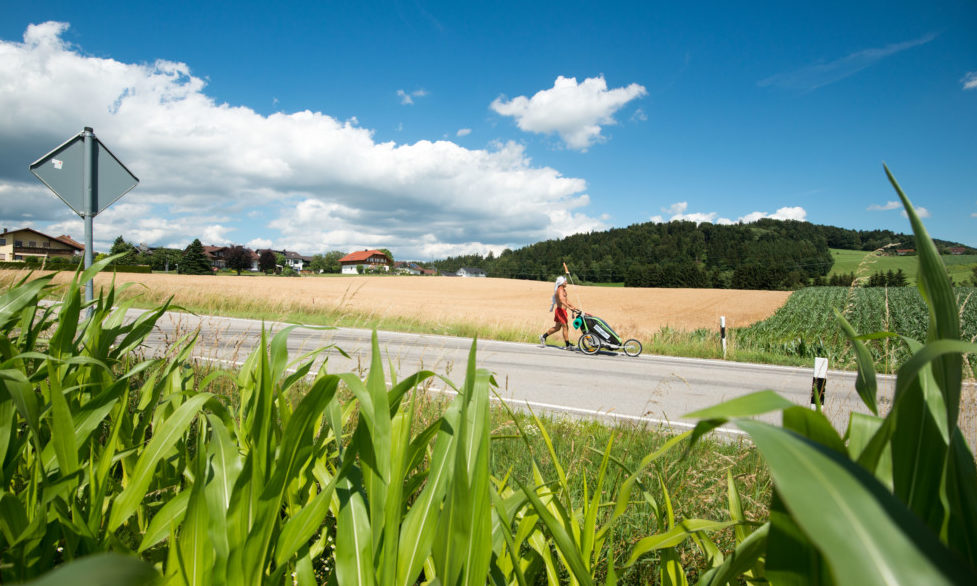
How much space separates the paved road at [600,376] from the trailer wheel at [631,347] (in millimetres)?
310

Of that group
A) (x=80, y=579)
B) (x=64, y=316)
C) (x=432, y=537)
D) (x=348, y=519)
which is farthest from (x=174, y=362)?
(x=80, y=579)

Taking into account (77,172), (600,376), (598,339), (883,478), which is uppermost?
(77,172)

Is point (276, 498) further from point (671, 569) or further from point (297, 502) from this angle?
point (671, 569)

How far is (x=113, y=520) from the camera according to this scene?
123 cm

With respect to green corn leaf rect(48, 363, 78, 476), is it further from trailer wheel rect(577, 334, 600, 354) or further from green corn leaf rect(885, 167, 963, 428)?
trailer wheel rect(577, 334, 600, 354)

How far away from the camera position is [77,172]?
466 centimetres

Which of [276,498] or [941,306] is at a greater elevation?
[941,306]

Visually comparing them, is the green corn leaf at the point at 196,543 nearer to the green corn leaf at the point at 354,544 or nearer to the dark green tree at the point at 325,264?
the green corn leaf at the point at 354,544

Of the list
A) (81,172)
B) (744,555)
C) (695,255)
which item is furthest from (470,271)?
(744,555)

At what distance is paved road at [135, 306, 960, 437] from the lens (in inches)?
227

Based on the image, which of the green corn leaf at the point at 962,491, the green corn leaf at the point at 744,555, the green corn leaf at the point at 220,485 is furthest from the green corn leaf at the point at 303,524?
the green corn leaf at the point at 962,491

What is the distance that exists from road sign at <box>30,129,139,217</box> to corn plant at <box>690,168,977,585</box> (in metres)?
5.91

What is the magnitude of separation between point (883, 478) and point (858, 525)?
49 cm

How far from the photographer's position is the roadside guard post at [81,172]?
455 centimetres
